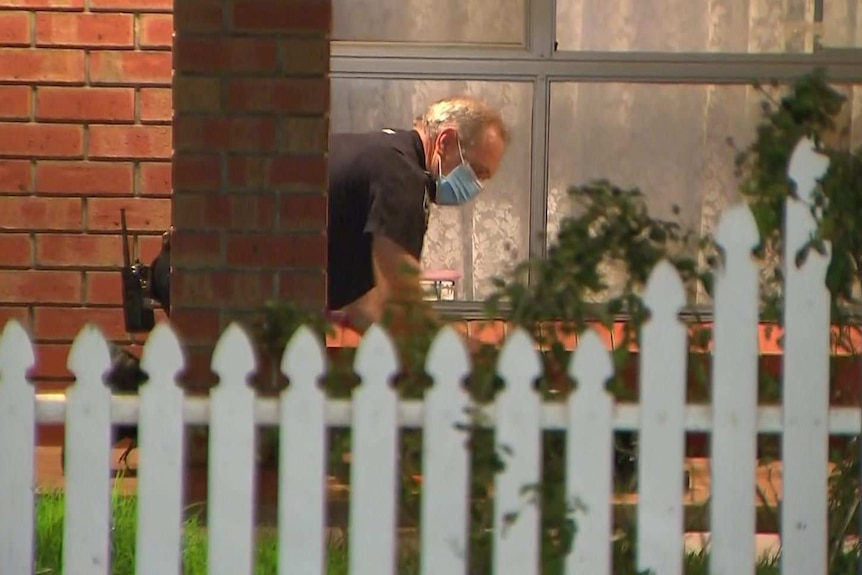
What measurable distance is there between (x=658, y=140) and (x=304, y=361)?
10.3 feet

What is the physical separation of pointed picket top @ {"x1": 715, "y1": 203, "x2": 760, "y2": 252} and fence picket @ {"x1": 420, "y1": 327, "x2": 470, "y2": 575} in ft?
2.01

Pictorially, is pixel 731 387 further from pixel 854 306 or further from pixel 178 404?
pixel 178 404

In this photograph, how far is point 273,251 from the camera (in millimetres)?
4953

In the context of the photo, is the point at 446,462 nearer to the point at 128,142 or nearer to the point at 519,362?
the point at 519,362

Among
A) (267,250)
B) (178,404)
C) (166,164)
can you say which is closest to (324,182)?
(267,250)

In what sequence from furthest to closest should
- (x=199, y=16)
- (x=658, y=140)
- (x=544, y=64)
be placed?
(x=658, y=140)
(x=544, y=64)
(x=199, y=16)

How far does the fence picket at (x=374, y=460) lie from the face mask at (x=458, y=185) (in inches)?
92.6

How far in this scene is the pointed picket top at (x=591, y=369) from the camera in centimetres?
385

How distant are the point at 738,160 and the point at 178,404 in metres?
1.35

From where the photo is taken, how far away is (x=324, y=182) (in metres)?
4.96

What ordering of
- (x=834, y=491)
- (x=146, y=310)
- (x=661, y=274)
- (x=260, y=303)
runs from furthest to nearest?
(x=146, y=310) < (x=260, y=303) < (x=834, y=491) < (x=661, y=274)

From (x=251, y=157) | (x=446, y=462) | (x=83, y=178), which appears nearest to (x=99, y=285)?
(x=83, y=178)

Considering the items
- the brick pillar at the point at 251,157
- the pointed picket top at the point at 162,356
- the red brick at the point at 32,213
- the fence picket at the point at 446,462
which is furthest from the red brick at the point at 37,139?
the fence picket at the point at 446,462

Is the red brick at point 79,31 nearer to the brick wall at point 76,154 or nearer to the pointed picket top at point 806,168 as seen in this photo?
the brick wall at point 76,154
